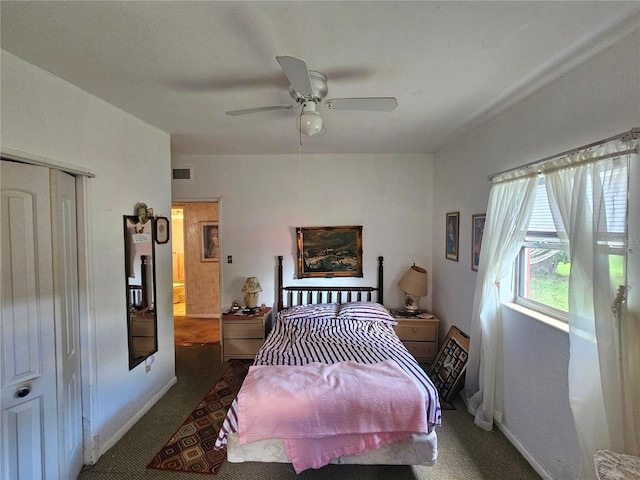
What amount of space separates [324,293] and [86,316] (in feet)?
8.63

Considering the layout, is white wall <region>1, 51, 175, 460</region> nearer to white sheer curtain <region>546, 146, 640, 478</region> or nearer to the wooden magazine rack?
the wooden magazine rack

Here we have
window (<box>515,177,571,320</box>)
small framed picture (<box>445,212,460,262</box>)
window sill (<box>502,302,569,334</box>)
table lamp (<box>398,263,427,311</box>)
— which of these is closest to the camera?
window sill (<box>502,302,569,334</box>)

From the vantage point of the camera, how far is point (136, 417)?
2.62 metres

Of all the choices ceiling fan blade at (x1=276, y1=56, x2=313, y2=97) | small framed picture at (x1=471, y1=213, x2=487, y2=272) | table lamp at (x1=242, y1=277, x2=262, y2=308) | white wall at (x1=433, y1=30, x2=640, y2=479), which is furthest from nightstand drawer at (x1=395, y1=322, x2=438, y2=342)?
ceiling fan blade at (x1=276, y1=56, x2=313, y2=97)

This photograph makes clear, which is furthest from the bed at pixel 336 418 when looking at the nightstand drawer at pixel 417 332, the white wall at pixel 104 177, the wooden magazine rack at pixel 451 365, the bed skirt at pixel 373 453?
the nightstand drawer at pixel 417 332

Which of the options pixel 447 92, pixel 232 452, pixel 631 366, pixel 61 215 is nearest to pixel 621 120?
pixel 447 92

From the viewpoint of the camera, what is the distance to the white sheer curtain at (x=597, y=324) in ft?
4.53

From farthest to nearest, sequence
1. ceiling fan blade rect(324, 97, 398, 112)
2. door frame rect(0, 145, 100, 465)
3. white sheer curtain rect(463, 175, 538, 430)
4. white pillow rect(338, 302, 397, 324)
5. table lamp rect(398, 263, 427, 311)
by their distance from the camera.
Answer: table lamp rect(398, 263, 427, 311) → white pillow rect(338, 302, 397, 324) → white sheer curtain rect(463, 175, 538, 430) → door frame rect(0, 145, 100, 465) → ceiling fan blade rect(324, 97, 398, 112)

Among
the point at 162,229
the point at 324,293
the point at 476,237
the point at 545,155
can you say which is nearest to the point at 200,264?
the point at 162,229

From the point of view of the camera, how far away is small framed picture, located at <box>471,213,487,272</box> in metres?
2.78

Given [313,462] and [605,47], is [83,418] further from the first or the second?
[605,47]

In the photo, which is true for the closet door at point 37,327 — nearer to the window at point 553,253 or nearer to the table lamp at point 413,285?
the window at point 553,253

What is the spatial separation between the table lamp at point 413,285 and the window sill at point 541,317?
1427mm

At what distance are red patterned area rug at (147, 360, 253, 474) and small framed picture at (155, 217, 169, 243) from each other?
1.71 meters
